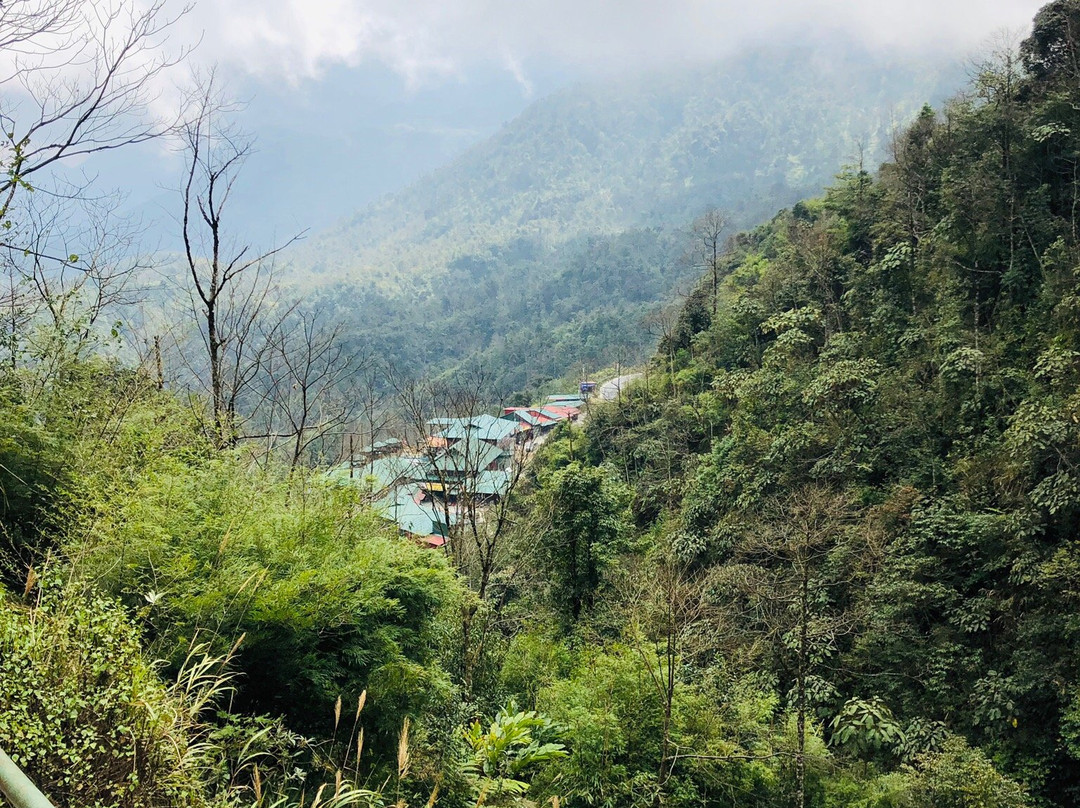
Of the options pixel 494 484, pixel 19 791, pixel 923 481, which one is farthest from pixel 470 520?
pixel 19 791

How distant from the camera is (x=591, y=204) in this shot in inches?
4857

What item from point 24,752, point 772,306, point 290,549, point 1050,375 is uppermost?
point 772,306

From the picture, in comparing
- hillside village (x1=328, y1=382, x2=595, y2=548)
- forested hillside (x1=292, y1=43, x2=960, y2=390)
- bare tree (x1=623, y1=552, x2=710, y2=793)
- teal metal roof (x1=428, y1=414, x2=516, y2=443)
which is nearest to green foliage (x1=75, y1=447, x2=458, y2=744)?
hillside village (x1=328, y1=382, x2=595, y2=548)

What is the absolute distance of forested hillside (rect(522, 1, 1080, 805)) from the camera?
8602mm

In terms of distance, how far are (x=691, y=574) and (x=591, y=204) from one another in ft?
385

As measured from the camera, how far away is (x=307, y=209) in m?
164

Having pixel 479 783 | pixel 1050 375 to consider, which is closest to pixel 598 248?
pixel 1050 375

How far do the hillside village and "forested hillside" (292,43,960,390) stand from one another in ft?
98.1

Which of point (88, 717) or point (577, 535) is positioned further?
point (577, 535)

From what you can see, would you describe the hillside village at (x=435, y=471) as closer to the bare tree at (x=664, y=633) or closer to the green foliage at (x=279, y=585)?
the green foliage at (x=279, y=585)

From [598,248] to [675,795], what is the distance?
7146 cm

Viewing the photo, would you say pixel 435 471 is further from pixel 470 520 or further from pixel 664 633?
pixel 664 633

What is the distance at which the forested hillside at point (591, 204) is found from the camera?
196 ft

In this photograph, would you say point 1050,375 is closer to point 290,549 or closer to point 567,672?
point 567,672
